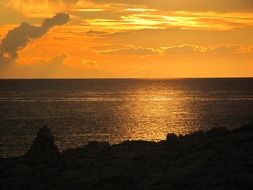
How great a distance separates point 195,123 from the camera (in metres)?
133

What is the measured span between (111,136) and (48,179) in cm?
6970

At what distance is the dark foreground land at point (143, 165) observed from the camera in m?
31.9

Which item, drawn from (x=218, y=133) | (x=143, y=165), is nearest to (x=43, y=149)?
(x=143, y=165)

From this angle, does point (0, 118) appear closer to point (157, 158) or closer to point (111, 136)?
point (111, 136)

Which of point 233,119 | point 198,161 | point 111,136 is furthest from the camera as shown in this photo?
point 233,119

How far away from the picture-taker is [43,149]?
42688 mm

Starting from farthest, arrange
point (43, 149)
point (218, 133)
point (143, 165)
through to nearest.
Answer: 1. point (218, 133)
2. point (43, 149)
3. point (143, 165)

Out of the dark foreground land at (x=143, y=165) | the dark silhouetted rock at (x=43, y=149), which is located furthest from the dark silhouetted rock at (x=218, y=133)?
the dark silhouetted rock at (x=43, y=149)

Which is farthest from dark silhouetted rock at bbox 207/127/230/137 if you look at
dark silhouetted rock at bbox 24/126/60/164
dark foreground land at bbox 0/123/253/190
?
dark silhouetted rock at bbox 24/126/60/164

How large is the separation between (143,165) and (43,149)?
9.05 meters

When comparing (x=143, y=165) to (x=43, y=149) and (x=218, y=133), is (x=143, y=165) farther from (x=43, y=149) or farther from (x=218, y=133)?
(x=218, y=133)

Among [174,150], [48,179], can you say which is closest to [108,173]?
[48,179]

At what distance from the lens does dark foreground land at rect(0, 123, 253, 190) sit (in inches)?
1254

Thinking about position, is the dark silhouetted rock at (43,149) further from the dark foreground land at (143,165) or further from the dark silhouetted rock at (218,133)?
the dark silhouetted rock at (218,133)
